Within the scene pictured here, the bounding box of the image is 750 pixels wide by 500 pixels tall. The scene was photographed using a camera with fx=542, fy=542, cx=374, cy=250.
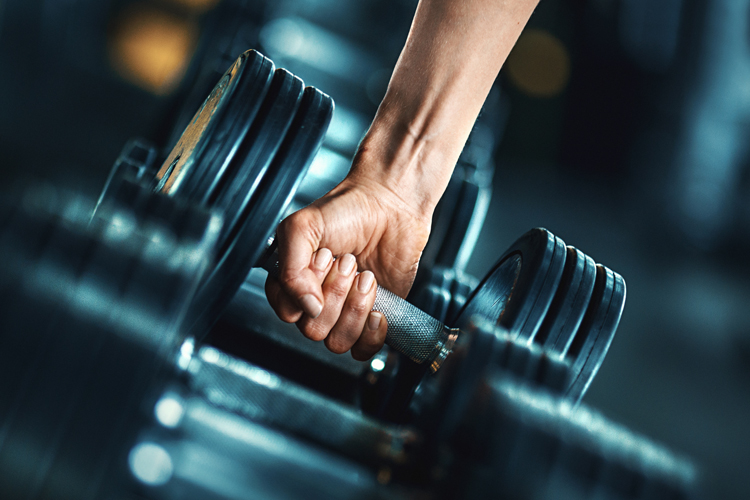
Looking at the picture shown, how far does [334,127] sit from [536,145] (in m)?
2.64

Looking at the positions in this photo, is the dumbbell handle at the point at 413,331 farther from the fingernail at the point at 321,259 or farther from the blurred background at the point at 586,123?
the blurred background at the point at 586,123

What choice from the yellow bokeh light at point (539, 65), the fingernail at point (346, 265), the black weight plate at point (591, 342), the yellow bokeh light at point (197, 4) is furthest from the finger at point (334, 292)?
the yellow bokeh light at point (539, 65)

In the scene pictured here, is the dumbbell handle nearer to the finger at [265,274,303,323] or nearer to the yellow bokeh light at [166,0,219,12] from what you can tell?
the finger at [265,274,303,323]

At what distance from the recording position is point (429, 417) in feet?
1.87

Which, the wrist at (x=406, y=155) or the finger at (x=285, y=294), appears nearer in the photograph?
the finger at (x=285, y=294)

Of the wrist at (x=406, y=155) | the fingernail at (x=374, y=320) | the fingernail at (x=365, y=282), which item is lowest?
the fingernail at (x=374, y=320)

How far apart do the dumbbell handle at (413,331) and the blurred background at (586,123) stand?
162 cm

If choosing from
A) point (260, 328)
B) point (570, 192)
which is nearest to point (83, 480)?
point (260, 328)

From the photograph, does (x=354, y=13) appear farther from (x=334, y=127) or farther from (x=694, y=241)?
(x=694, y=241)

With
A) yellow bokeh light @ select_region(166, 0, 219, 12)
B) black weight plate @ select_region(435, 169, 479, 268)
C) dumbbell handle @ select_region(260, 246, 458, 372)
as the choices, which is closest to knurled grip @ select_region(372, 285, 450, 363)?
dumbbell handle @ select_region(260, 246, 458, 372)

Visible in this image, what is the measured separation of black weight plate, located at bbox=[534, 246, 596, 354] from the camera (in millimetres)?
777

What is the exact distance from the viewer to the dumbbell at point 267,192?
30.4 inches

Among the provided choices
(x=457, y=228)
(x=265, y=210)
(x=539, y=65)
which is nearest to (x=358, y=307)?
(x=265, y=210)

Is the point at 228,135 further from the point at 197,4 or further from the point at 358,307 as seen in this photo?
the point at 197,4
